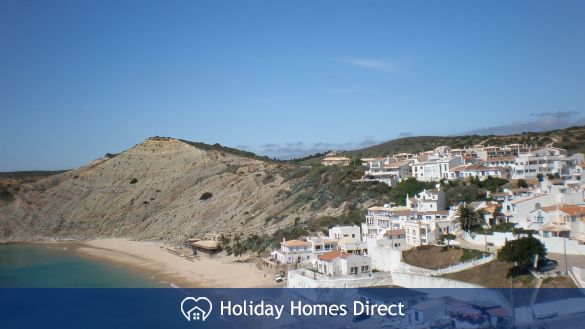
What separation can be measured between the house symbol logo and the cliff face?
19634mm

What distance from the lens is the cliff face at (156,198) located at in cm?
6084

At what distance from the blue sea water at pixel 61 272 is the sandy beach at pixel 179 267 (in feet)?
4.48

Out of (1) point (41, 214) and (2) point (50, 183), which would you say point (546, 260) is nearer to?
(1) point (41, 214)

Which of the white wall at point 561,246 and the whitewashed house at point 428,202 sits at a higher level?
the whitewashed house at point 428,202

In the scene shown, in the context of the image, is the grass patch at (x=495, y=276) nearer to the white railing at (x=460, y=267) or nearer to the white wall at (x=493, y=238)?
the white railing at (x=460, y=267)

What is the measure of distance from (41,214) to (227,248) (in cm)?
4028

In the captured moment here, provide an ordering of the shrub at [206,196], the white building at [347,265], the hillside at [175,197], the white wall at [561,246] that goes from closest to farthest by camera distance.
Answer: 1. the white wall at [561,246]
2. the white building at [347,265]
3. the hillside at [175,197]
4. the shrub at [206,196]

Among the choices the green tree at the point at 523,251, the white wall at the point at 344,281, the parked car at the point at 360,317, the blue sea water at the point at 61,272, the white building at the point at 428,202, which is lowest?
the blue sea water at the point at 61,272

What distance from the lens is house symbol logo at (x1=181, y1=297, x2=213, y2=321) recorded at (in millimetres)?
29183

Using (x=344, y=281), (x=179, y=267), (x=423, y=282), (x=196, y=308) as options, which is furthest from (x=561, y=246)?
(x=179, y=267)

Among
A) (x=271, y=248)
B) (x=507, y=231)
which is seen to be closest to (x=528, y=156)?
(x=507, y=231)

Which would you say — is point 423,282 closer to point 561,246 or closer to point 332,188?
point 561,246

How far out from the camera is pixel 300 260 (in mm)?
35438

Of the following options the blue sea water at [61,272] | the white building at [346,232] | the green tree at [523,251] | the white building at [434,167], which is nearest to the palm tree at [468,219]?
the green tree at [523,251]
